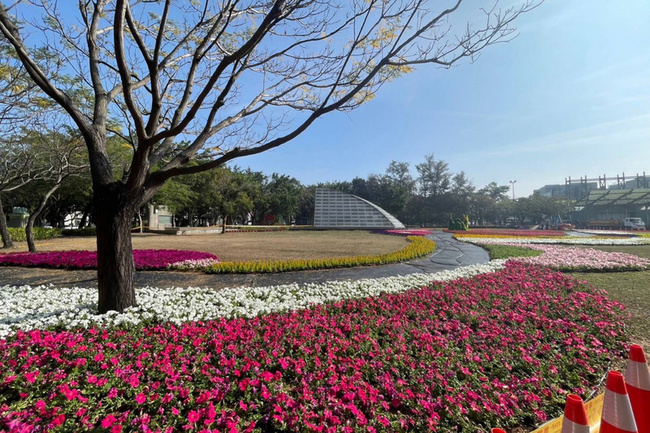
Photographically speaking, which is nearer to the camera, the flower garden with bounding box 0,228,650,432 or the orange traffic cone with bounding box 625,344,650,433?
the orange traffic cone with bounding box 625,344,650,433

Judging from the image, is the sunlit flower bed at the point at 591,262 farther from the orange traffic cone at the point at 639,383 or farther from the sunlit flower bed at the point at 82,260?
the sunlit flower bed at the point at 82,260

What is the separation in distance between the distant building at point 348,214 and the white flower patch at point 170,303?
93.3 ft

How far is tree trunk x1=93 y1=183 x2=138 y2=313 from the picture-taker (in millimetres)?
3939

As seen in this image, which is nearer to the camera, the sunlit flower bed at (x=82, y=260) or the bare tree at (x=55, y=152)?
the sunlit flower bed at (x=82, y=260)

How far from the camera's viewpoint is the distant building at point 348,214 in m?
34.7

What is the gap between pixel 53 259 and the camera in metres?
8.34

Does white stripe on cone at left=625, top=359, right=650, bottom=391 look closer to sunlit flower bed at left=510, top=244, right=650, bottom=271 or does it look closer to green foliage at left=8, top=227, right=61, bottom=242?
sunlit flower bed at left=510, top=244, right=650, bottom=271

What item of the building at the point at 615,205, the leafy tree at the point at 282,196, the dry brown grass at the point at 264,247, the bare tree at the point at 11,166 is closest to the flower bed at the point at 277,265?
the dry brown grass at the point at 264,247

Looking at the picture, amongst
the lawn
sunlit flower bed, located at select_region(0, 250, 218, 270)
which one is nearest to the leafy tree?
sunlit flower bed, located at select_region(0, 250, 218, 270)

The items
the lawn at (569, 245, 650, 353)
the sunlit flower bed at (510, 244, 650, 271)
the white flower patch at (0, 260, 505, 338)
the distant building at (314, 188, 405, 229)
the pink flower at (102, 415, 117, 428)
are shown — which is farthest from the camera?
the distant building at (314, 188, 405, 229)

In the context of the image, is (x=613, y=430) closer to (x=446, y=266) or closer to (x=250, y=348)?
(x=250, y=348)

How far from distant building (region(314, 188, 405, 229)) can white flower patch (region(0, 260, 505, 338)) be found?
28.4m

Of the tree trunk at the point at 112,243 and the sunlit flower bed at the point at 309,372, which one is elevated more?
the tree trunk at the point at 112,243

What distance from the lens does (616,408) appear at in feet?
5.35
